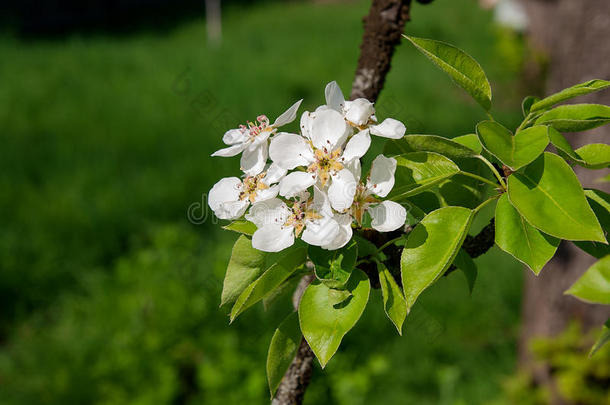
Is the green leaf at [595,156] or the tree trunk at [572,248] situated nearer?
the green leaf at [595,156]

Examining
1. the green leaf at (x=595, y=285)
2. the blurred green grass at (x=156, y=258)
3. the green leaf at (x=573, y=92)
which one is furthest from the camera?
the blurred green grass at (x=156, y=258)

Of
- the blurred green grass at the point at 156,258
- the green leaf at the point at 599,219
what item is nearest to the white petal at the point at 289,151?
the green leaf at the point at 599,219

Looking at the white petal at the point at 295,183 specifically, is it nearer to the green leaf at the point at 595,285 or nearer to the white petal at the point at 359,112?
the white petal at the point at 359,112

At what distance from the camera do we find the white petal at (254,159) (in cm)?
71

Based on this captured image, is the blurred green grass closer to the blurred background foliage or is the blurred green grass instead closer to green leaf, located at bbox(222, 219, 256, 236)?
the blurred background foliage

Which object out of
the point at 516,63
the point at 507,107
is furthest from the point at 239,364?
the point at 516,63

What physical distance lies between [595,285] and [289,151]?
1.17 feet

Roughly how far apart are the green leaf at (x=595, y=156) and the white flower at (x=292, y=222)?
0.95ft

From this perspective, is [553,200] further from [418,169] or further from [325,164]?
[325,164]

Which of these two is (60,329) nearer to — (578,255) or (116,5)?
(578,255)

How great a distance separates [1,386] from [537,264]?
2375 millimetres

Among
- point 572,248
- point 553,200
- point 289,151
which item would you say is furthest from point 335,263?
point 572,248

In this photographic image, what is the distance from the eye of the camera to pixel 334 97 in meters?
0.71

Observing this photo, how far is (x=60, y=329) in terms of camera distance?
258 cm
